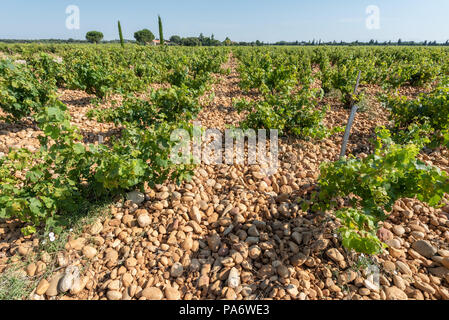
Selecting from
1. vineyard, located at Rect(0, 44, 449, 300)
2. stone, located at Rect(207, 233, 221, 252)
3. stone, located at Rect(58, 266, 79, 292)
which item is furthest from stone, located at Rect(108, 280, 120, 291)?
stone, located at Rect(207, 233, 221, 252)

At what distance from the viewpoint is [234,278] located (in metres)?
1.97

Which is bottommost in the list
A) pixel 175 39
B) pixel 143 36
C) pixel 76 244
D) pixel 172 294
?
pixel 172 294

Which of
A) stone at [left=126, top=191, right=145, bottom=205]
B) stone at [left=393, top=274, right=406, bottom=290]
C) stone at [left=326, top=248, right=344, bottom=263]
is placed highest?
stone at [left=126, top=191, right=145, bottom=205]

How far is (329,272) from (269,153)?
2181mm

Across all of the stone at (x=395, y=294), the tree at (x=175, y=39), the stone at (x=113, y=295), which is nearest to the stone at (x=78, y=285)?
the stone at (x=113, y=295)

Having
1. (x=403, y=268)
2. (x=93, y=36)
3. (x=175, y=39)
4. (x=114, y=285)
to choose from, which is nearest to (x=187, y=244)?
(x=114, y=285)

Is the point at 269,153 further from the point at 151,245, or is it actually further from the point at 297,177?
the point at 151,245

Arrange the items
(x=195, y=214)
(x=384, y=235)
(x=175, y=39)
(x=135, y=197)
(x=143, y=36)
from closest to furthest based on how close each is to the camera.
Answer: (x=384, y=235), (x=195, y=214), (x=135, y=197), (x=143, y=36), (x=175, y=39)

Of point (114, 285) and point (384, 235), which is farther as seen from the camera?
point (384, 235)

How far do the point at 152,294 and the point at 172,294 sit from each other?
0.56 feet

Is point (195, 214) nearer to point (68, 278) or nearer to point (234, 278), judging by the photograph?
point (234, 278)

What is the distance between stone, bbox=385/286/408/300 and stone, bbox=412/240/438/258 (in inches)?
24.4

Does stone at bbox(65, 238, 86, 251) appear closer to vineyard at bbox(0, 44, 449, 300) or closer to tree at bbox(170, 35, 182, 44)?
vineyard at bbox(0, 44, 449, 300)

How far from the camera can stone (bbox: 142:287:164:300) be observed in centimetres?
187
